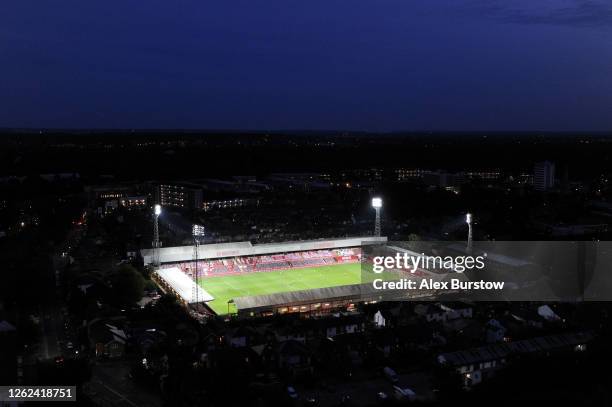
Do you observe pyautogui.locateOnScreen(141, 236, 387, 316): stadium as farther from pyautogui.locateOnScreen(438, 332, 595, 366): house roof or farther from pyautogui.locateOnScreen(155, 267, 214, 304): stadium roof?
pyautogui.locateOnScreen(438, 332, 595, 366): house roof

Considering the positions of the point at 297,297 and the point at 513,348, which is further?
the point at 297,297

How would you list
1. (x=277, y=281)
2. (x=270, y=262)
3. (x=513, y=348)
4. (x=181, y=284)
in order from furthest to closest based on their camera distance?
(x=270, y=262) < (x=277, y=281) < (x=181, y=284) < (x=513, y=348)

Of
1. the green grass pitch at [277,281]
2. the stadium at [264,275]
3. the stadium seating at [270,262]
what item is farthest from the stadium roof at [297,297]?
the stadium seating at [270,262]

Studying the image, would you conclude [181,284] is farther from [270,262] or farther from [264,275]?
[270,262]

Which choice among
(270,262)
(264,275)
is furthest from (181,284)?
(270,262)

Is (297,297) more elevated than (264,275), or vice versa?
(297,297)

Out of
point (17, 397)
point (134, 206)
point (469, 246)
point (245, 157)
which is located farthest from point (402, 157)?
point (17, 397)
